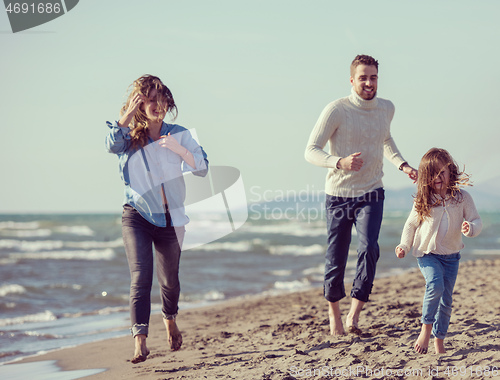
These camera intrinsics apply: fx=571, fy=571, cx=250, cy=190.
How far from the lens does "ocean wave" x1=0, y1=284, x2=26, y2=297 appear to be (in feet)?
31.0

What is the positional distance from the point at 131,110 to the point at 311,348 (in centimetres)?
219

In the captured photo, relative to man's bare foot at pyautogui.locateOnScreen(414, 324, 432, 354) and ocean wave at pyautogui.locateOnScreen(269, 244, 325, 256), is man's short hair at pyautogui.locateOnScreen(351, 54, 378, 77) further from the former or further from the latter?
ocean wave at pyautogui.locateOnScreen(269, 244, 325, 256)

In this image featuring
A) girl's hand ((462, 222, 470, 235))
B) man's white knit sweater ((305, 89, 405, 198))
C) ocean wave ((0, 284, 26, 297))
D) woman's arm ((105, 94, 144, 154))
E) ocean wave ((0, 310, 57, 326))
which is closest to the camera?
girl's hand ((462, 222, 470, 235))

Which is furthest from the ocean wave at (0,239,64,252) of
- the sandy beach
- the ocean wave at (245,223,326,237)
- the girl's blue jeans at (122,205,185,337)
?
the girl's blue jeans at (122,205,185,337)

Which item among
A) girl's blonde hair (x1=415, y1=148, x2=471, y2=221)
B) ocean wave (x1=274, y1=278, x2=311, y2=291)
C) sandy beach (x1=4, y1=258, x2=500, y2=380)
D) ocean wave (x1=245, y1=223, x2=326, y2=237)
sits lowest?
ocean wave (x1=245, y1=223, x2=326, y2=237)

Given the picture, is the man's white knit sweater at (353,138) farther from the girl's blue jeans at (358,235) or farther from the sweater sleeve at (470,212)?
the sweater sleeve at (470,212)

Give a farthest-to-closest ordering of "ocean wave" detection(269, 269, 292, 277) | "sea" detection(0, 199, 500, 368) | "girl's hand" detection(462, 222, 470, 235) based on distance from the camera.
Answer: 1. "ocean wave" detection(269, 269, 292, 277)
2. "sea" detection(0, 199, 500, 368)
3. "girl's hand" detection(462, 222, 470, 235)

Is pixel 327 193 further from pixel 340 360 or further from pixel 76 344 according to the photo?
pixel 76 344

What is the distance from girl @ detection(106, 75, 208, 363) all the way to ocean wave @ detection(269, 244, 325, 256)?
48.6 feet

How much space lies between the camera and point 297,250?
66.3 feet

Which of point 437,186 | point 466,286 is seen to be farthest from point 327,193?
point 466,286

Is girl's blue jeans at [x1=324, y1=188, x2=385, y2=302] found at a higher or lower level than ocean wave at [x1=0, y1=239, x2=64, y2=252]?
higher

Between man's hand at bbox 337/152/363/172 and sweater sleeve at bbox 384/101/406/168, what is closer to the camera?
A: man's hand at bbox 337/152/363/172

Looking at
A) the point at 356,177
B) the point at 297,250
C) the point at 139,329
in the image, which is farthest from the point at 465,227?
the point at 297,250
